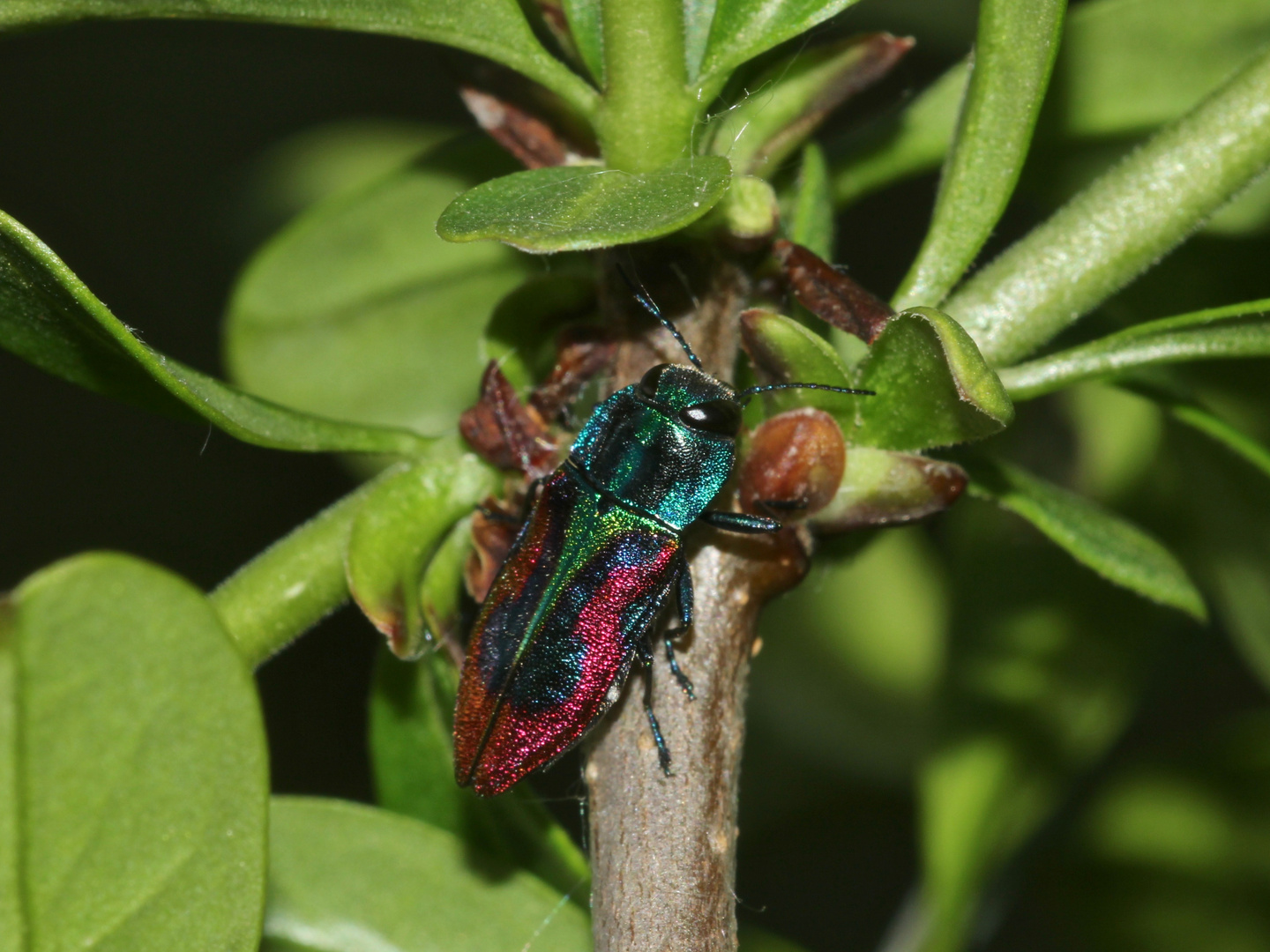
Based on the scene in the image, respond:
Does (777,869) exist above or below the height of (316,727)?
above

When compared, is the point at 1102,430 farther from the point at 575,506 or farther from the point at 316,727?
the point at 316,727

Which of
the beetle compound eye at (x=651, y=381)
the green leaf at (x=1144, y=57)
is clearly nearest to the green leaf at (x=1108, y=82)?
the green leaf at (x=1144, y=57)

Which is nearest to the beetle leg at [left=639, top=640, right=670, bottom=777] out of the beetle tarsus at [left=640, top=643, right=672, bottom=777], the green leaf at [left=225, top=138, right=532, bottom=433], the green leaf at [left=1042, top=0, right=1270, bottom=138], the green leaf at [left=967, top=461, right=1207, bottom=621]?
the beetle tarsus at [left=640, top=643, right=672, bottom=777]

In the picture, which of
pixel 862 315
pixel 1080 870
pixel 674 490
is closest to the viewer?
pixel 862 315

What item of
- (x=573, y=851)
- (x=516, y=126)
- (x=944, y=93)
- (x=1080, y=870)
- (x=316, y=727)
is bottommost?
(x=316, y=727)

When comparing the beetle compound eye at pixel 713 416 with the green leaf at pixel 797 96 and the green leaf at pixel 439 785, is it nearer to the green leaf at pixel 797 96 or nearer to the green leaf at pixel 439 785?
the green leaf at pixel 797 96

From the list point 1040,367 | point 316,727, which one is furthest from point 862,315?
point 316,727

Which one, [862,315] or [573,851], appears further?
[573,851]

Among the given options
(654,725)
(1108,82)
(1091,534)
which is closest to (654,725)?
(654,725)
